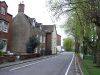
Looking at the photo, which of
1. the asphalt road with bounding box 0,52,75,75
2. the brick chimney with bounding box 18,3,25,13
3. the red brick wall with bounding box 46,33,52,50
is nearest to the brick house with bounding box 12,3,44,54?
the brick chimney with bounding box 18,3,25,13

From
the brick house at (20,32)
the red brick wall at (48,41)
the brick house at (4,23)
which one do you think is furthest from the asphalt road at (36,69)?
the red brick wall at (48,41)

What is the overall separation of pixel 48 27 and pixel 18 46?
34633 millimetres

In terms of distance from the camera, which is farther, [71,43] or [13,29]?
[71,43]

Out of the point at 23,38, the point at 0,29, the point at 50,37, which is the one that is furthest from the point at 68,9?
the point at 50,37

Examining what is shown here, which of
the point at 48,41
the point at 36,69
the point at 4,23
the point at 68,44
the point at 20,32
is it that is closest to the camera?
the point at 36,69

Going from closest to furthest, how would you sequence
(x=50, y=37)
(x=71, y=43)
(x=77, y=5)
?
1. (x=77, y=5)
2. (x=50, y=37)
3. (x=71, y=43)

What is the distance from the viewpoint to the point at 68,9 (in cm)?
3020

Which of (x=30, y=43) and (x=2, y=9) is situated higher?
(x=2, y=9)

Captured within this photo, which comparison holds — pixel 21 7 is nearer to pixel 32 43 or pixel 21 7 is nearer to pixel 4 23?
pixel 32 43

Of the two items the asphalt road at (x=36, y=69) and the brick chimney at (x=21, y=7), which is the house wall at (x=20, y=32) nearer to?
the brick chimney at (x=21, y=7)

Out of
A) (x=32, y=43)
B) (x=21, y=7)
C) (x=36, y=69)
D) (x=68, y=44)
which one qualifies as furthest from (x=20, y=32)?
Result: (x=68, y=44)

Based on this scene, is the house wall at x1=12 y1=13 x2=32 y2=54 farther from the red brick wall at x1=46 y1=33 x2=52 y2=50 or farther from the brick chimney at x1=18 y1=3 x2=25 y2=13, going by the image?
the red brick wall at x1=46 y1=33 x2=52 y2=50

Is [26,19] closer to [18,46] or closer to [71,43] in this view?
[18,46]

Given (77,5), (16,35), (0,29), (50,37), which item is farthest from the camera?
(50,37)
